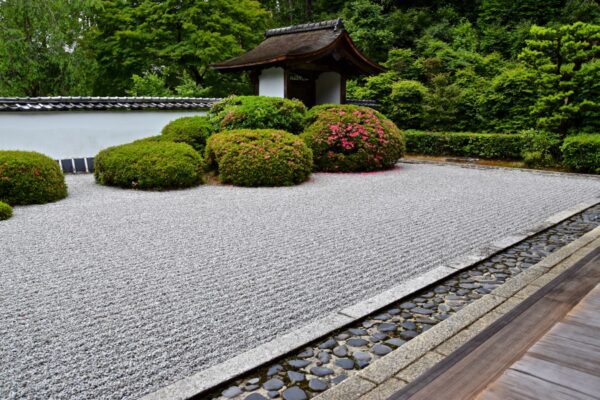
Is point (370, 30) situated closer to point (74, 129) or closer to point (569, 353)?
point (74, 129)

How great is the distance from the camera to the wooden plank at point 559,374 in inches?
53.8

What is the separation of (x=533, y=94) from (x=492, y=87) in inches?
54.1

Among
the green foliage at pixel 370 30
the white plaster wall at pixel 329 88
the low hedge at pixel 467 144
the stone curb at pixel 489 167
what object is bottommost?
the stone curb at pixel 489 167

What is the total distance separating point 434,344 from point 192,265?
7.82ft

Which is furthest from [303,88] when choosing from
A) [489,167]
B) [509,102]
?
[509,102]

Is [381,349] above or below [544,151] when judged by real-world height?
above

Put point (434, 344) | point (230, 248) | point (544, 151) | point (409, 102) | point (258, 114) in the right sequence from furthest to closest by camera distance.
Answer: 1. point (409, 102)
2. point (544, 151)
3. point (258, 114)
4. point (230, 248)
5. point (434, 344)

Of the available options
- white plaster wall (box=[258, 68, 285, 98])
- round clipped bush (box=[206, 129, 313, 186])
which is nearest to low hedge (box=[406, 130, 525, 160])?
white plaster wall (box=[258, 68, 285, 98])

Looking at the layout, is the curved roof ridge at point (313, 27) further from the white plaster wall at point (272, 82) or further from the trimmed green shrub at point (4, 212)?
the trimmed green shrub at point (4, 212)

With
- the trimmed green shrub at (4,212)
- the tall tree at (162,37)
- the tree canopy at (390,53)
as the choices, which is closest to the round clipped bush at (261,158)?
the trimmed green shrub at (4,212)

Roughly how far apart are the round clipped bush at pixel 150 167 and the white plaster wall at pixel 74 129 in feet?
9.18

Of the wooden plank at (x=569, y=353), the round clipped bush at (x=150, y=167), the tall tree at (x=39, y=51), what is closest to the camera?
the wooden plank at (x=569, y=353)

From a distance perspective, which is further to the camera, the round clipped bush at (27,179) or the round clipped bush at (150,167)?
the round clipped bush at (150,167)

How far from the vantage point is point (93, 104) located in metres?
11.4
